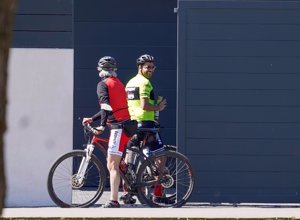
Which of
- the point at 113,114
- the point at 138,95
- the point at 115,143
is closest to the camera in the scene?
the point at 115,143

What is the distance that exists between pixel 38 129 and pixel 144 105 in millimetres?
1204

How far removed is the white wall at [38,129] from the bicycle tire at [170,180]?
2.99 feet

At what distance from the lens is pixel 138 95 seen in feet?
35.2

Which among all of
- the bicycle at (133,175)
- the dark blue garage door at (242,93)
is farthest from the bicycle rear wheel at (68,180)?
the dark blue garage door at (242,93)

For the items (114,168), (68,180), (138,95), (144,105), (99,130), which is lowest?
(68,180)

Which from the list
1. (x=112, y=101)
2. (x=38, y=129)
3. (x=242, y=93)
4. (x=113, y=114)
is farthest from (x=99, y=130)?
(x=242, y=93)

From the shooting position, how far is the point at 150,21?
13109 mm

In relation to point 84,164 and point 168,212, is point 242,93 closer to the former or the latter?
point 168,212

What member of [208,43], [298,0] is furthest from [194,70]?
[298,0]

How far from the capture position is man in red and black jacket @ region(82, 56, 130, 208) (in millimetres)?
10398

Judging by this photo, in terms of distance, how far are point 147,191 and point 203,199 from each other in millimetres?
632

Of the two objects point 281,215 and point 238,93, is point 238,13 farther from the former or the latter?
point 281,215

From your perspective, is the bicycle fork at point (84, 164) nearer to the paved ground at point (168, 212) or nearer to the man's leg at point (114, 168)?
the man's leg at point (114, 168)

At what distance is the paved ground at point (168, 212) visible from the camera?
381 inches
